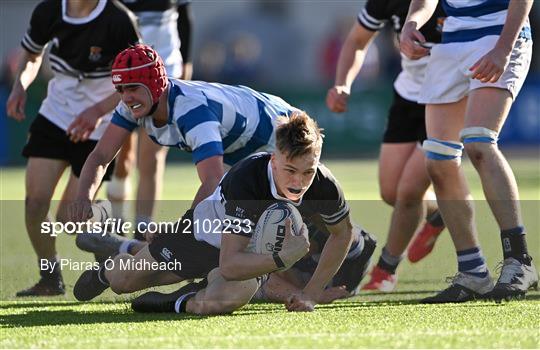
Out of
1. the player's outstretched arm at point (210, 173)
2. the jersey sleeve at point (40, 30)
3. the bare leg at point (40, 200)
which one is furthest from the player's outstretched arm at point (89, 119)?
the player's outstretched arm at point (210, 173)

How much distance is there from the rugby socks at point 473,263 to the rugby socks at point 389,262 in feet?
3.25

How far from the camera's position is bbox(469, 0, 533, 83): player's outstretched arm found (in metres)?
5.57

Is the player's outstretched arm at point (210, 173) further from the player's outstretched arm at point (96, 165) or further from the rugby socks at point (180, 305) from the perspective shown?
the player's outstretched arm at point (96, 165)

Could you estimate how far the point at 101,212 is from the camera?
665cm

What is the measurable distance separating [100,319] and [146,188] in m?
2.83

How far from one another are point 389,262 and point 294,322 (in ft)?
6.46

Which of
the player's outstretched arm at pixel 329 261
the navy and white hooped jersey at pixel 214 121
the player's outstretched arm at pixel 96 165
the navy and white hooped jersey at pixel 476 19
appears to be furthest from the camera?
the player's outstretched arm at pixel 96 165

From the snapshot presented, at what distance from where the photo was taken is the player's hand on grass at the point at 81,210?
19.7 ft

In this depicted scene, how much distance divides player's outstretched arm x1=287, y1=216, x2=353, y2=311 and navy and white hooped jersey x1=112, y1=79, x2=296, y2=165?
68 centimetres

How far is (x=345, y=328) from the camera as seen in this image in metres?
4.84

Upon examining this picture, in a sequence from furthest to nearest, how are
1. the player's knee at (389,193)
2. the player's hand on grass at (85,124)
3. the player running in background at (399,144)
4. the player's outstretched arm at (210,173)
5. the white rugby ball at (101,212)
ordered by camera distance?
the player's knee at (389,193) → the player running in background at (399,144) → the player's hand on grass at (85,124) → the white rugby ball at (101,212) → the player's outstretched arm at (210,173)

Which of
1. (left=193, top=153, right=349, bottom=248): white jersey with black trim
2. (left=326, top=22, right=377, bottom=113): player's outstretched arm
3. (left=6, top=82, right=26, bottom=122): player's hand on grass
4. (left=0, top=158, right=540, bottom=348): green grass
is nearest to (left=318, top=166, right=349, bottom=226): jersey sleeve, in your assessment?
(left=193, top=153, right=349, bottom=248): white jersey with black trim

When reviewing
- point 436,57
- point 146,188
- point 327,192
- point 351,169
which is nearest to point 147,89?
point 327,192

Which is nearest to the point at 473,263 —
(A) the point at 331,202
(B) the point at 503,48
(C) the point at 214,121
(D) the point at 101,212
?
(A) the point at 331,202
